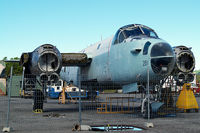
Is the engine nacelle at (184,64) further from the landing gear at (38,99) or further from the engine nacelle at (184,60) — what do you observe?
the landing gear at (38,99)

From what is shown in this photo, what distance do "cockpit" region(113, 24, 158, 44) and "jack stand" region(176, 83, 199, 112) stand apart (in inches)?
200

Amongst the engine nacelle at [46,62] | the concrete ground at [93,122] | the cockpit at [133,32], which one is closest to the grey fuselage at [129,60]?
the cockpit at [133,32]

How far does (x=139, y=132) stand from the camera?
7.97 m

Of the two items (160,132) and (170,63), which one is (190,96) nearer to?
(170,63)

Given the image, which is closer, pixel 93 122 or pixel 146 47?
pixel 93 122

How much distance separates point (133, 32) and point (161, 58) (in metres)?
2.63

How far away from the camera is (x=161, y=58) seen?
33.8 feet

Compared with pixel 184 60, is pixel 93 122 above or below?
below

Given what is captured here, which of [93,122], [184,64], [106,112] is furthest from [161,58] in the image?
[106,112]

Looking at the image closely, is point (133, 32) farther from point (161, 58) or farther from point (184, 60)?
point (184, 60)

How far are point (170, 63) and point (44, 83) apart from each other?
6.60 m

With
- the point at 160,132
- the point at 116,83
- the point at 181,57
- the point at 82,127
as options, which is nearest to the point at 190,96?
the point at 181,57

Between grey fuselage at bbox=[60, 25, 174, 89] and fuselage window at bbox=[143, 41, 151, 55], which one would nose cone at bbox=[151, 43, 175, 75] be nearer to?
grey fuselage at bbox=[60, 25, 174, 89]

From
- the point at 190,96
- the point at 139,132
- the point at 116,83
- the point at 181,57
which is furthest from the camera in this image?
the point at 190,96
